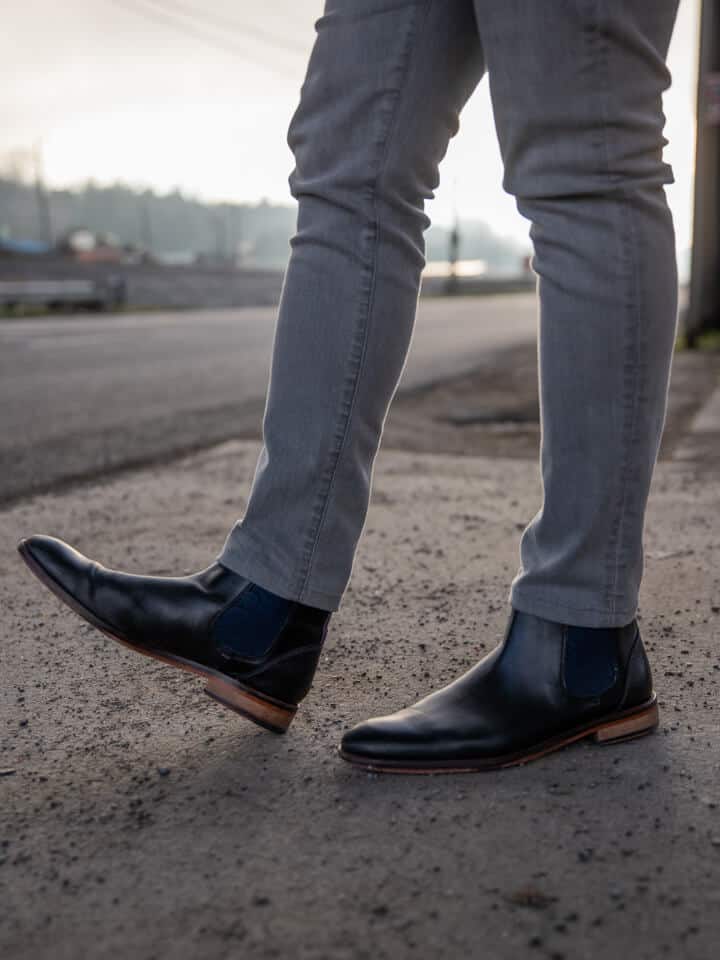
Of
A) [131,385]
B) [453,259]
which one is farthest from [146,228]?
[131,385]

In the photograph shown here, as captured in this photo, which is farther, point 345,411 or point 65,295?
point 65,295

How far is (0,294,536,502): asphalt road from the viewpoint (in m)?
3.76

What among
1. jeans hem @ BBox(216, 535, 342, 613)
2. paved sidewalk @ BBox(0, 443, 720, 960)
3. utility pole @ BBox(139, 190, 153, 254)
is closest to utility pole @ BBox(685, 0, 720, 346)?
paved sidewalk @ BBox(0, 443, 720, 960)

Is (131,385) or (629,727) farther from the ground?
(131,385)

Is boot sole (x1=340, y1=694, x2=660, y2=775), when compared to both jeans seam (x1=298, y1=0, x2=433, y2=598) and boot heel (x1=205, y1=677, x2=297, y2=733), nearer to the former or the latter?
boot heel (x1=205, y1=677, x2=297, y2=733)

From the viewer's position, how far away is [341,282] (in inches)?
51.9

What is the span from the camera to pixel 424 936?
93 centimetres

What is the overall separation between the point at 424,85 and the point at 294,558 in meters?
0.61

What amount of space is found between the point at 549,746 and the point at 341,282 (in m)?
0.64

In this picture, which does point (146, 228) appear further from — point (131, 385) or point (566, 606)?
point (566, 606)

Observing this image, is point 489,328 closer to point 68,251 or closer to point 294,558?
point 294,558

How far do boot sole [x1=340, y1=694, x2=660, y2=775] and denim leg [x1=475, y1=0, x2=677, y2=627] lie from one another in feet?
0.46

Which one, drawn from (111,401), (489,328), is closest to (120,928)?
(111,401)

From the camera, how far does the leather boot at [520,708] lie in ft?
4.11
